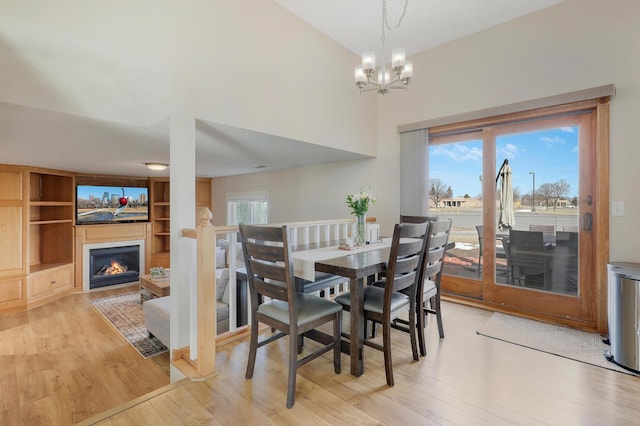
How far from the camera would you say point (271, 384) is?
1.94 metres

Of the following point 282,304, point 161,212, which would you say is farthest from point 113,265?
point 282,304

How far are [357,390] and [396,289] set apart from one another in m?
0.69

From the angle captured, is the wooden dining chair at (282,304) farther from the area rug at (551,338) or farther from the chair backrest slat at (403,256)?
the area rug at (551,338)

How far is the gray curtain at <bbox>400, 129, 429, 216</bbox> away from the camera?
3709 mm

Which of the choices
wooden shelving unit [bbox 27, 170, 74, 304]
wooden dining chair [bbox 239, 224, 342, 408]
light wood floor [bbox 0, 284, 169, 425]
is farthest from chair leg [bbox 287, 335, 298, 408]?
wooden shelving unit [bbox 27, 170, 74, 304]

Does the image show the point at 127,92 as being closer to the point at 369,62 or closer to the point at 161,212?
the point at 369,62

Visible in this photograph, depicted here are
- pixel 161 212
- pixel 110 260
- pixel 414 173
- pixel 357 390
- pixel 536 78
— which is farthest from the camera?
pixel 161 212

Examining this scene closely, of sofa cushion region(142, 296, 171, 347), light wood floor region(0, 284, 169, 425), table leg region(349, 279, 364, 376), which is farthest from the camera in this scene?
sofa cushion region(142, 296, 171, 347)

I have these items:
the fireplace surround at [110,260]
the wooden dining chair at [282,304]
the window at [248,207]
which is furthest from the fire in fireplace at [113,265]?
the wooden dining chair at [282,304]

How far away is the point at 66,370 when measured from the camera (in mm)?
2758

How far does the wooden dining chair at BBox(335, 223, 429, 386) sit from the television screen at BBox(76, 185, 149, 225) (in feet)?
18.5

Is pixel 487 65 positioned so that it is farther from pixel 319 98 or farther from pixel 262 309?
pixel 262 309

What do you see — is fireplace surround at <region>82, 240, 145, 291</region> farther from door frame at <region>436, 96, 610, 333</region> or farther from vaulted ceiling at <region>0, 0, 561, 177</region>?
door frame at <region>436, 96, 610, 333</region>

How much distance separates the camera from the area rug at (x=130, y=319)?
10.7 ft
